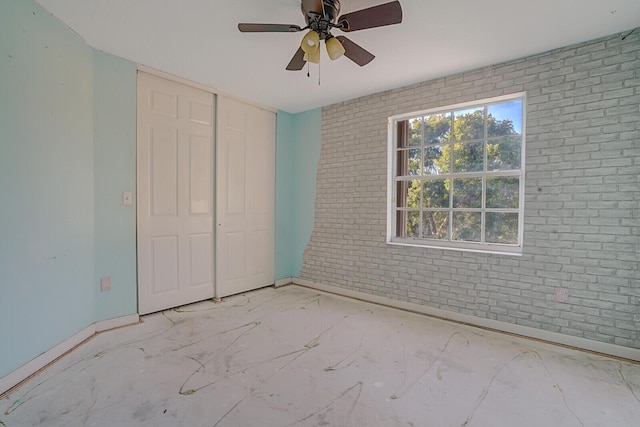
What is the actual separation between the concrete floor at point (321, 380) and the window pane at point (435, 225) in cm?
95

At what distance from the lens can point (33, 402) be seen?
5.71 feet

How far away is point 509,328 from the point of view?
2.74m

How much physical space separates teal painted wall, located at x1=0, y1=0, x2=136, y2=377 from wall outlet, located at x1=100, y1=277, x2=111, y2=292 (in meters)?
0.06

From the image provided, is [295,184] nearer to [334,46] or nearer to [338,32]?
[338,32]

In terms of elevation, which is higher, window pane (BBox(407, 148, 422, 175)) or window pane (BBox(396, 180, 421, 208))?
window pane (BBox(407, 148, 422, 175))

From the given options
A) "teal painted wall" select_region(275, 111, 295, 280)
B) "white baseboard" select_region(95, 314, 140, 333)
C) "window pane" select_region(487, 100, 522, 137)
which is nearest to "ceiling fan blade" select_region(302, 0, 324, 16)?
"window pane" select_region(487, 100, 522, 137)

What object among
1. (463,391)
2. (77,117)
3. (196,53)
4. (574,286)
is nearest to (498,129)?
(574,286)

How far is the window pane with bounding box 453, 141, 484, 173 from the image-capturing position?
303 centimetres

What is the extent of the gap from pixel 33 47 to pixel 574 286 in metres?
4.42

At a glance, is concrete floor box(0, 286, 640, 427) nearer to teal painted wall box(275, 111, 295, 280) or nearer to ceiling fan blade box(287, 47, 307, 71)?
teal painted wall box(275, 111, 295, 280)

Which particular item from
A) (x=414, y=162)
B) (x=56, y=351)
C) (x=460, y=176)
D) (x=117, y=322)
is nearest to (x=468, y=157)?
(x=460, y=176)

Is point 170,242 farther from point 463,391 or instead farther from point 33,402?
point 463,391

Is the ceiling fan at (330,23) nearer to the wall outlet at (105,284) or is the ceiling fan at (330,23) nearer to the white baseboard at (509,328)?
the wall outlet at (105,284)

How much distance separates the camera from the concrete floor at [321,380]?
65.3 inches
